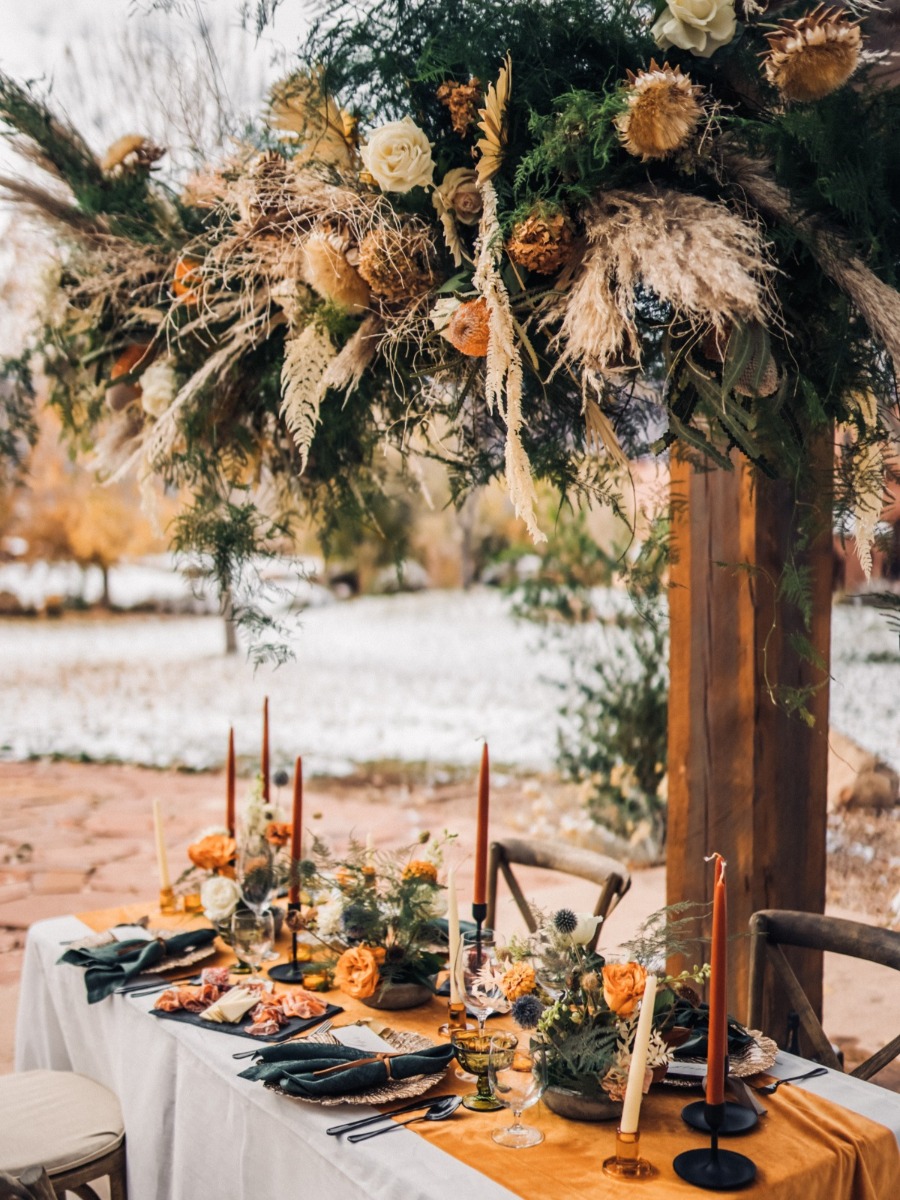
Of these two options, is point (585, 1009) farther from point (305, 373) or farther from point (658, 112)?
point (658, 112)

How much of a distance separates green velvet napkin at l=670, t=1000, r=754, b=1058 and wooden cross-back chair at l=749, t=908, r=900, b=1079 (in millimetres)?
309

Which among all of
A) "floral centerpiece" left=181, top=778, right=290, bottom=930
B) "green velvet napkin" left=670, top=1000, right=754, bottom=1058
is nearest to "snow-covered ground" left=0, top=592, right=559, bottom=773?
"floral centerpiece" left=181, top=778, right=290, bottom=930

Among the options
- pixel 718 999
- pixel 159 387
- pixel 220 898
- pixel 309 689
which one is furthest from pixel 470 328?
pixel 309 689

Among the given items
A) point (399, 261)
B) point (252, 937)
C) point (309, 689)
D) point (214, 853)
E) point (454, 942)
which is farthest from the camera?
point (309, 689)

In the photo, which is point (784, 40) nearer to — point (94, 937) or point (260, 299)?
point (260, 299)

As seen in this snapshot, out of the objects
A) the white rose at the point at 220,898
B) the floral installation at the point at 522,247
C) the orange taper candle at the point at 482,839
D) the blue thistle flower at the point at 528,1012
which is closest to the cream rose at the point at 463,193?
the floral installation at the point at 522,247

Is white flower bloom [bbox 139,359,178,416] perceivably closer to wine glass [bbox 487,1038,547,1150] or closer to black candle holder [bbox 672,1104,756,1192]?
wine glass [bbox 487,1038,547,1150]

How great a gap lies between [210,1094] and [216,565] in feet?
3.04

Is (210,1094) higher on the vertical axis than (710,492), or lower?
lower

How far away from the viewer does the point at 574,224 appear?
4.78ft

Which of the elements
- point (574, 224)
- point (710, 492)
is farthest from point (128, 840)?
point (574, 224)

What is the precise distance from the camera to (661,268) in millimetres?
1309

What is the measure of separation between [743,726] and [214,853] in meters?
1.19

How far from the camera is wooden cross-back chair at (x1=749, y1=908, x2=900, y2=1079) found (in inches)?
76.4
